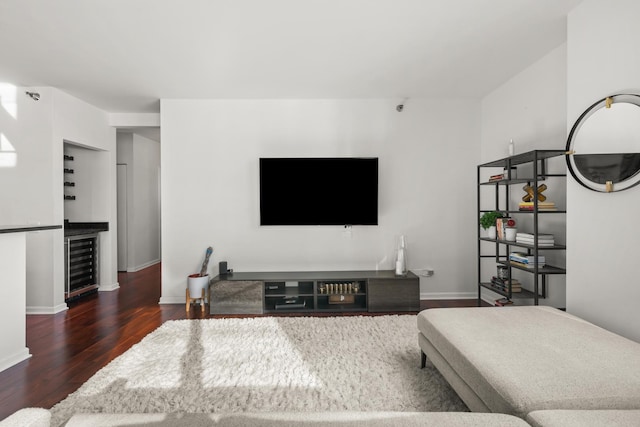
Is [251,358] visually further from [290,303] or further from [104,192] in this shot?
[104,192]

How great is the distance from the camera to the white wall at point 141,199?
258 inches

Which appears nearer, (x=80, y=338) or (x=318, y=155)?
(x=80, y=338)

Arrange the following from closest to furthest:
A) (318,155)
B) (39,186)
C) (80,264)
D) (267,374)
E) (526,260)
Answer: (267,374) → (526,260) → (39,186) → (318,155) → (80,264)

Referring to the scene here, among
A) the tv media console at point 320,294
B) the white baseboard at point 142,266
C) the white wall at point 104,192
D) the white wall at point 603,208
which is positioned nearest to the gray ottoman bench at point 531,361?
the white wall at point 603,208

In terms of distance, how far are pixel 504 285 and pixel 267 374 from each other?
2.44 m

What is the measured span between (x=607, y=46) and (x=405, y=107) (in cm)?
235

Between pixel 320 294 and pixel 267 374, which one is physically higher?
pixel 320 294

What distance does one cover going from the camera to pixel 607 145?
220 centimetres

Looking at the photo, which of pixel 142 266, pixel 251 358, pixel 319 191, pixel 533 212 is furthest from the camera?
pixel 142 266

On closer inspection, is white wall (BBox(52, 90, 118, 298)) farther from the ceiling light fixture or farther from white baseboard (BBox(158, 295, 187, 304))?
white baseboard (BBox(158, 295, 187, 304))

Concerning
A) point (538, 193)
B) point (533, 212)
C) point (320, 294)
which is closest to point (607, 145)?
point (533, 212)

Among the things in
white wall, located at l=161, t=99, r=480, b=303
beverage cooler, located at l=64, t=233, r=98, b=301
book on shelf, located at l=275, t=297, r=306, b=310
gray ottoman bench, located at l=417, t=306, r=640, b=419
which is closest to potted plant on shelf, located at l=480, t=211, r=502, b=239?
white wall, located at l=161, t=99, r=480, b=303

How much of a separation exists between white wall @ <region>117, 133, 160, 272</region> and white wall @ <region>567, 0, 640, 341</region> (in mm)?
6585

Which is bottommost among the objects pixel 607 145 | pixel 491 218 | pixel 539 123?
pixel 491 218
